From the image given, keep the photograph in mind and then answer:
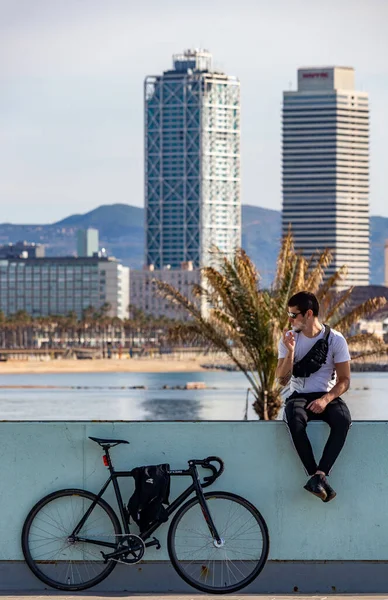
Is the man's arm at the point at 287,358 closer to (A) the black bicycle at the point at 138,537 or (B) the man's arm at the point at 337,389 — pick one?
(B) the man's arm at the point at 337,389

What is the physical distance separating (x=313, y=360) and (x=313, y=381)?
0.16m

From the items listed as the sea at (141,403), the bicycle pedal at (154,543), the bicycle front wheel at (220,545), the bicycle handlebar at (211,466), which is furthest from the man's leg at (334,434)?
the sea at (141,403)

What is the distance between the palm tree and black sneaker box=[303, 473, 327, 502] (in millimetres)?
20699

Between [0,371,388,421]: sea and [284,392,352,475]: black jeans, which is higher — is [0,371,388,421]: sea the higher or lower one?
the lower one

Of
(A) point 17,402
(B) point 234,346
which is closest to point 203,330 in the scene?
(B) point 234,346

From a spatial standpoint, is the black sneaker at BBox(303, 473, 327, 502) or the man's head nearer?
the black sneaker at BBox(303, 473, 327, 502)

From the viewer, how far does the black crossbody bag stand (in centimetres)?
958

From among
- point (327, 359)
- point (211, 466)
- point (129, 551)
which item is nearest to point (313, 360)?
point (327, 359)

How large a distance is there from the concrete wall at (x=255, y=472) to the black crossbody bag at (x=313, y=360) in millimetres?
438

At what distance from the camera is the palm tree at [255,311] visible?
3072 cm

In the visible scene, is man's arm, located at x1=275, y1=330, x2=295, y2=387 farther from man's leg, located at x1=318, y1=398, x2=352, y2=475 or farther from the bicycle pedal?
the bicycle pedal

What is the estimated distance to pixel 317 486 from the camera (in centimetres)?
934

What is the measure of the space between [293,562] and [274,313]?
69.7 feet

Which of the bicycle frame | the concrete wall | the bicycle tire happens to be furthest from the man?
the bicycle tire
